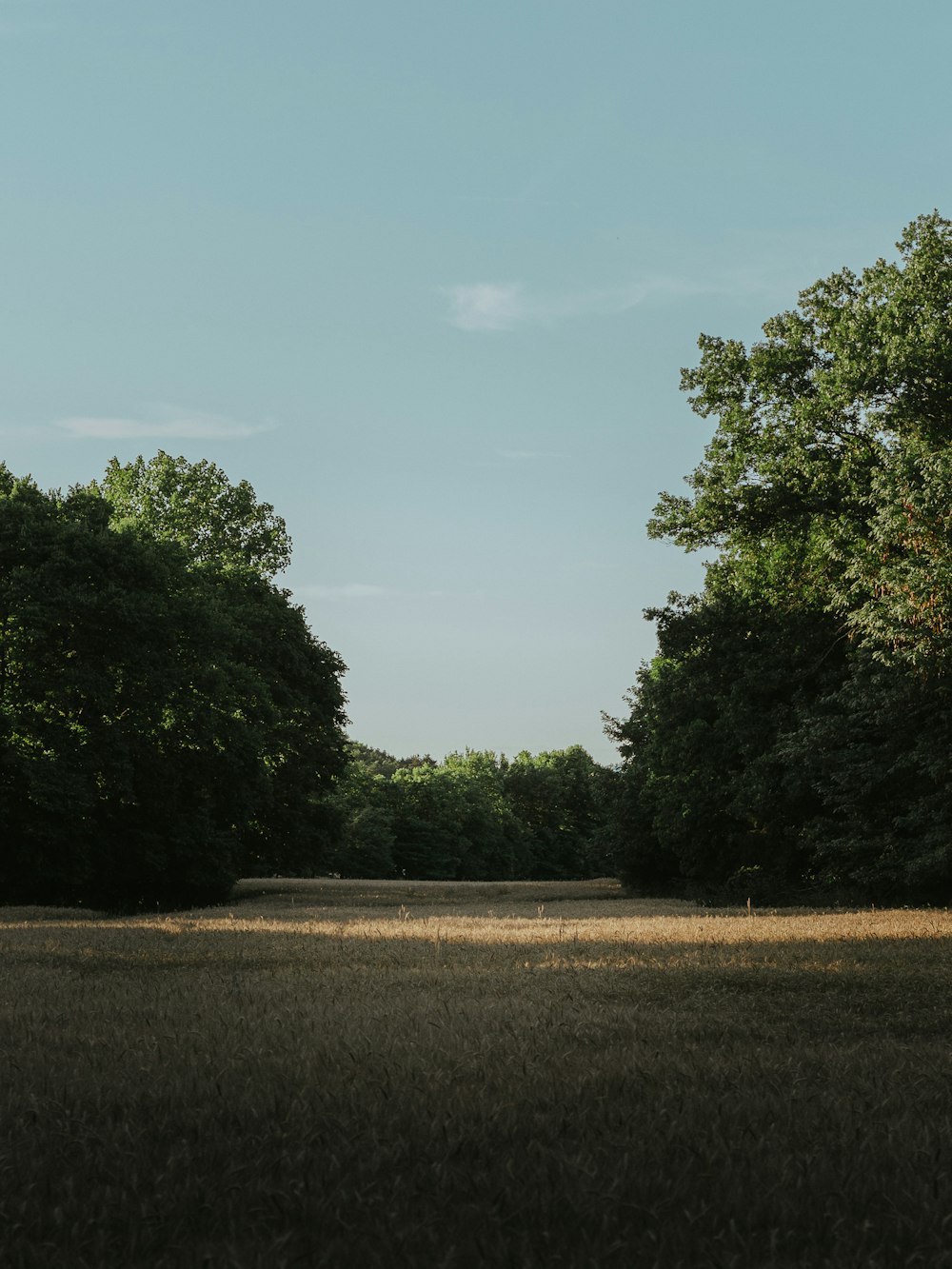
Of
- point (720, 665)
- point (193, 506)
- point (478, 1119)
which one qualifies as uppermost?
point (193, 506)

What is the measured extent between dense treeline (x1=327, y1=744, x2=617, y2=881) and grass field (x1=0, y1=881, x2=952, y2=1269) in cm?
8182

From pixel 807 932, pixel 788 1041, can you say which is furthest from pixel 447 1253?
pixel 807 932

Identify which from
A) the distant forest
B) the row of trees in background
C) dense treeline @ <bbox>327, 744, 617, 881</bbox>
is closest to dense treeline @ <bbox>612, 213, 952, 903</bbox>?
the distant forest

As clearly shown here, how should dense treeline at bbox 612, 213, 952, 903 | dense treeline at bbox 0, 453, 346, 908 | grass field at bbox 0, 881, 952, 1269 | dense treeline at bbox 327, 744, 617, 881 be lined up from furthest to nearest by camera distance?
dense treeline at bbox 327, 744, 617, 881 < dense treeline at bbox 0, 453, 346, 908 < dense treeline at bbox 612, 213, 952, 903 < grass field at bbox 0, 881, 952, 1269

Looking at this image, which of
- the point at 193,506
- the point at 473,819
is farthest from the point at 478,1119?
the point at 473,819

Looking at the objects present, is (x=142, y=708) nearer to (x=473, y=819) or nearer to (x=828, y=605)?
(x=828, y=605)

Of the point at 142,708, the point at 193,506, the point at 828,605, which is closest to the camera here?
the point at 828,605

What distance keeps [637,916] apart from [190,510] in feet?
103

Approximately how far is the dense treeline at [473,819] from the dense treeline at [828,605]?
181 feet

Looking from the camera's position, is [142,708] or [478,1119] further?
[142,708]

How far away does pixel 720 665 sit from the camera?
40562 mm

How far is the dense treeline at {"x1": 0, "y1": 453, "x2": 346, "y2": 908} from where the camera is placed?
36500 millimetres

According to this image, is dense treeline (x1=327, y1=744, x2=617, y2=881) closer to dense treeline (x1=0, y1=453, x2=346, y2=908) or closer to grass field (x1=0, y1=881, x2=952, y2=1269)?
dense treeline (x1=0, y1=453, x2=346, y2=908)

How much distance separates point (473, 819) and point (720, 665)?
83463 millimetres
